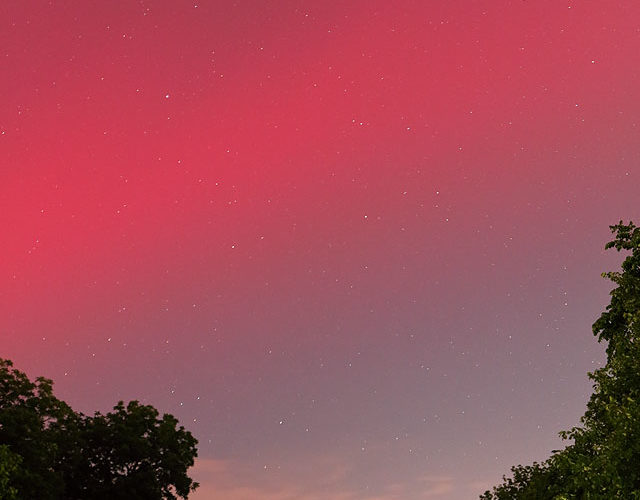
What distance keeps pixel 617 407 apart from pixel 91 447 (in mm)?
41794

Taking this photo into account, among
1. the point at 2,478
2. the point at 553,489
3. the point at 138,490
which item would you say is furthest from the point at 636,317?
the point at 138,490

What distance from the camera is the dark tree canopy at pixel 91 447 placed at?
47156mm

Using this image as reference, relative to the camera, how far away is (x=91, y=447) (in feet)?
197

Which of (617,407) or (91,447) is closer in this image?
(617,407)

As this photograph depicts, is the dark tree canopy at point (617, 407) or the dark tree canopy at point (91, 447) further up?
the dark tree canopy at point (91, 447)

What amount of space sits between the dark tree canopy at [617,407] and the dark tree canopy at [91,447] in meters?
29.3

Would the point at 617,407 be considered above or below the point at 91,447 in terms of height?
below

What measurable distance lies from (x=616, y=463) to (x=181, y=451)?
40.4m

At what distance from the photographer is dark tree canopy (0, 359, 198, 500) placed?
47.2m

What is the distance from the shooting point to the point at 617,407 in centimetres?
2942

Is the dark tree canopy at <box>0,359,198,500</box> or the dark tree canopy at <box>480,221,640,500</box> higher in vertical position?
the dark tree canopy at <box>0,359,198,500</box>

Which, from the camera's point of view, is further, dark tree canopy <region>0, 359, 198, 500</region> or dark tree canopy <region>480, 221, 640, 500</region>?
dark tree canopy <region>0, 359, 198, 500</region>

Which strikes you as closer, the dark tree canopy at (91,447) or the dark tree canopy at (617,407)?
the dark tree canopy at (617,407)

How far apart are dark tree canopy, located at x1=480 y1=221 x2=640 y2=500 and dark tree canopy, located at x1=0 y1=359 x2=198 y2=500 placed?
29.3 metres
